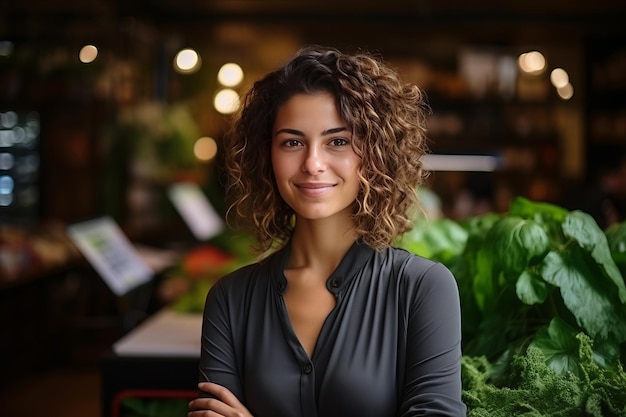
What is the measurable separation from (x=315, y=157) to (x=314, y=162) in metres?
0.01

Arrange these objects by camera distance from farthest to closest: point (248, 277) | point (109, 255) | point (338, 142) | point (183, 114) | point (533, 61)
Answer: point (533, 61)
point (183, 114)
point (109, 255)
point (248, 277)
point (338, 142)

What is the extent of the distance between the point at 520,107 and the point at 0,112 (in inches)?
264

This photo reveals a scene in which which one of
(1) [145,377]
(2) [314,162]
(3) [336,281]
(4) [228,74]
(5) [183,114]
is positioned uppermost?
(4) [228,74]

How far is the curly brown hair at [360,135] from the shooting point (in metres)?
1.95

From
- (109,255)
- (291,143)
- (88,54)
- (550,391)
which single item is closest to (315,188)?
(291,143)

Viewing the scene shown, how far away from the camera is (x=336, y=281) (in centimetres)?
199

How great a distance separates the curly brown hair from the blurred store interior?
99.9 inches

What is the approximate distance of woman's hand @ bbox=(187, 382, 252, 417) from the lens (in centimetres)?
194

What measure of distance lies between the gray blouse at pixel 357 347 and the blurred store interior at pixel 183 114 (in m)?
2.63

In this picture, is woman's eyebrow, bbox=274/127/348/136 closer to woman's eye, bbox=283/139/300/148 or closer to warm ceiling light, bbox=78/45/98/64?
woman's eye, bbox=283/139/300/148

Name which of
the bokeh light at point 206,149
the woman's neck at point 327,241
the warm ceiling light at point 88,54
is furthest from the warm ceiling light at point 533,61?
the woman's neck at point 327,241

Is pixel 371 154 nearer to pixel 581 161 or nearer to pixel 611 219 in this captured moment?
pixel 611 219

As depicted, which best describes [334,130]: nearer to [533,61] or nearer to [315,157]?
[315,157]

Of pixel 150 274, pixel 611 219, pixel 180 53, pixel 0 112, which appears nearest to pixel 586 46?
pixel 180 53
